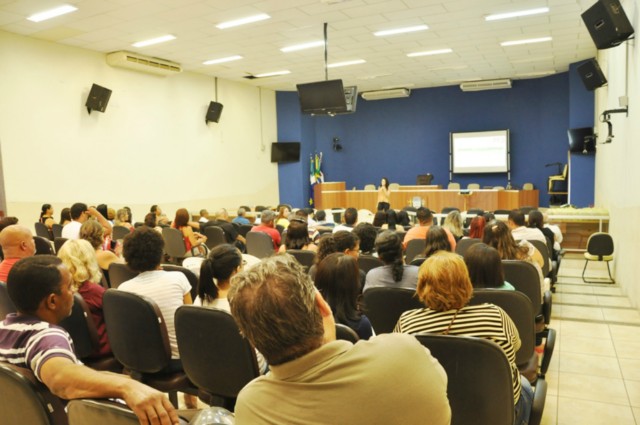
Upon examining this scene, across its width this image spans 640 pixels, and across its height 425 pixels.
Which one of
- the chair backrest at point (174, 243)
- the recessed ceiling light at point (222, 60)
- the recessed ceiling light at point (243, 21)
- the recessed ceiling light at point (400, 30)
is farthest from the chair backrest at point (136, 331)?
the recessed ceiling light at point (222, 60)

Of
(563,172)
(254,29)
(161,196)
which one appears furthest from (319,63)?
(563,172)

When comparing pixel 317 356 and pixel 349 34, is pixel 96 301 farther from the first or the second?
pixel 349 34

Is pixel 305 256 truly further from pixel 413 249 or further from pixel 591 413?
pixel 591 413

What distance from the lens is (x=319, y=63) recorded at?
11.7m

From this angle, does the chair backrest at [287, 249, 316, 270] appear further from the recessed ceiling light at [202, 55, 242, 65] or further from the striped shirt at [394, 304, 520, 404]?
the recessed ceiling light at [202, 55, 242, 65]

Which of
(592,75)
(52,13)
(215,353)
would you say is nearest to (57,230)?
(52,13)

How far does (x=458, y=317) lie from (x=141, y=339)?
5.31 ft

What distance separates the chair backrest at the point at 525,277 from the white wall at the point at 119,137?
8.25 meters

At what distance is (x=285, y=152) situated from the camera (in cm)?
1547

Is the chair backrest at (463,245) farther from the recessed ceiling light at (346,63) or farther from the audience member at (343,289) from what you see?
the recessed ceiling light at (346,63)

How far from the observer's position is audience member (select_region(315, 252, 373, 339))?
8.27 feet

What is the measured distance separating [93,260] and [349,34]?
7.47 m

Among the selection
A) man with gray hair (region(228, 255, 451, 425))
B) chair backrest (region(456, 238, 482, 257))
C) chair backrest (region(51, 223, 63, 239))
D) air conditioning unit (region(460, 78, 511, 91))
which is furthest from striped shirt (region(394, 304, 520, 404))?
air conditioning unit (region(460, 78, 511, 91))

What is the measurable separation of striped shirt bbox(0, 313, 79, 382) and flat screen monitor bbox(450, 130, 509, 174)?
1559 centimetres
